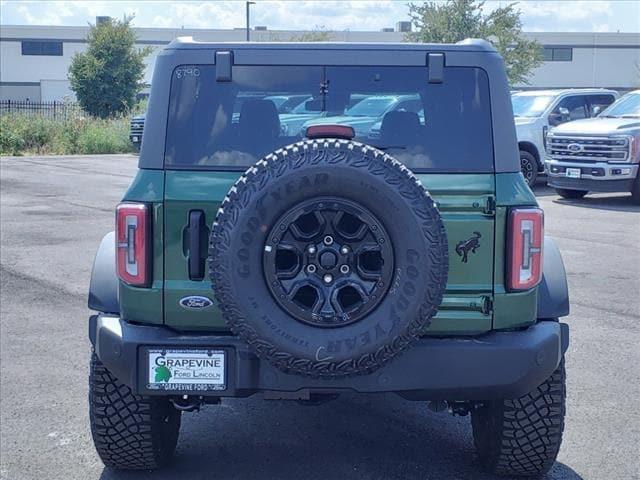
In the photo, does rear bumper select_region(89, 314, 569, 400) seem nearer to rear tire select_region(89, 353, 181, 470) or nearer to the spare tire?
the spare tire

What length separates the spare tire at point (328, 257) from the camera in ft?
11.9

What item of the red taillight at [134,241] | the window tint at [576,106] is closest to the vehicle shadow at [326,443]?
the red taillight at [134,241]

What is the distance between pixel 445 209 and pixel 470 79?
630 millimetres

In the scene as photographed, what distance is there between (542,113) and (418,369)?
15086 mm

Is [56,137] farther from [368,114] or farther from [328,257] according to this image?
[328,257]

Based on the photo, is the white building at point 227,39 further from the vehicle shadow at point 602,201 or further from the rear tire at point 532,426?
the rear tire at point 532,426

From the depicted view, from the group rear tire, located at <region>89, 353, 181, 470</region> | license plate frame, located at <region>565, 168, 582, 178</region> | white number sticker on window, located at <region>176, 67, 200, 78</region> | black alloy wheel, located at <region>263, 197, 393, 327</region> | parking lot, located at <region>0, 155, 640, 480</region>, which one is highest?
white number sticker on window, located at <region>176, 67, 200, 78</region>

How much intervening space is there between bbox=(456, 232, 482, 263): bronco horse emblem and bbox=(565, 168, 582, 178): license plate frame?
1249cm

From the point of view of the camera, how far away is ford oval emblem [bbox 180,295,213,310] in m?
4.01

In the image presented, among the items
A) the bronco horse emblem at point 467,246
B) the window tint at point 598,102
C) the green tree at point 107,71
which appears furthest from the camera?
the green tree at point 107,71

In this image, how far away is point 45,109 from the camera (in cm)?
4016

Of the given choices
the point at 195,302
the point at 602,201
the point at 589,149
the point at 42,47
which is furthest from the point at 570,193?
the point at 42,47

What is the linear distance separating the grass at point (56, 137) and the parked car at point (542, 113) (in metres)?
18.0

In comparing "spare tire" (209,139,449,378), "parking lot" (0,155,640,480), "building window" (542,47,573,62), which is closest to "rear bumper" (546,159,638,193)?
"parking lot" (0,155,640,480)
